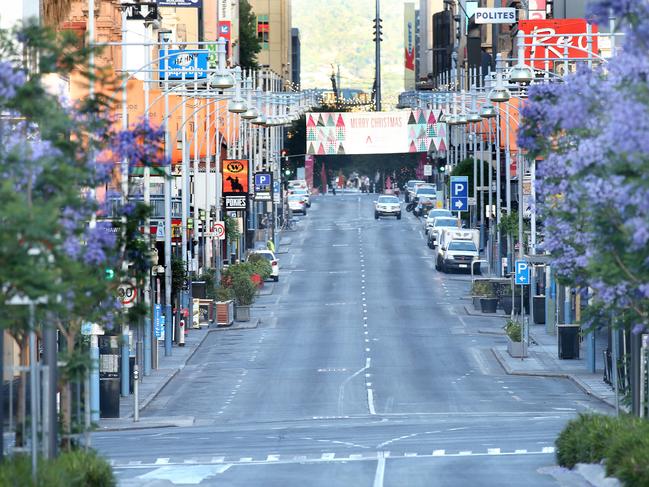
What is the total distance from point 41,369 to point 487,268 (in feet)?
254

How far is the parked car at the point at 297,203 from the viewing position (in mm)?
147750

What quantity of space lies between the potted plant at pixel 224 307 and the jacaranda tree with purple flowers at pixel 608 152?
48126 millimetres

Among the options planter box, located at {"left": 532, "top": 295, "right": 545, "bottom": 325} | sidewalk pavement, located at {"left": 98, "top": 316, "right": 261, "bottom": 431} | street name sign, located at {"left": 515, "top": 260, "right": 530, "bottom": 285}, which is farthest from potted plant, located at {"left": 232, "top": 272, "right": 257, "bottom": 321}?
street name sign, located at {"left": 515, "top": 260, "right": 530, "bottom": 285}

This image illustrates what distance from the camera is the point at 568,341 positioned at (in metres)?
60.8

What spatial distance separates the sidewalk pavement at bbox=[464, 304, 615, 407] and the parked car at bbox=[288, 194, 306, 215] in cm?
7683

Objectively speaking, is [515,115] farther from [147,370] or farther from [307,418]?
[307,418]

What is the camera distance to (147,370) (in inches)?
2271

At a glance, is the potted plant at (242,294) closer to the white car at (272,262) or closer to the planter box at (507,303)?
the planter box at (507,303)

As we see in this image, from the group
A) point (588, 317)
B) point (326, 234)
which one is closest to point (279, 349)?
point (588, 317)

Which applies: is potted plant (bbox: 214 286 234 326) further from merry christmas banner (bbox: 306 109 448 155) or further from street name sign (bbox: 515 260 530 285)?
merry christmas banner (bbox: 306 109 448 155)

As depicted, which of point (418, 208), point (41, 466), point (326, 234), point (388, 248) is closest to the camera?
point (41, 466)

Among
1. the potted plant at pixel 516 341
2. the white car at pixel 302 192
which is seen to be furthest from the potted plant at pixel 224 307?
the white car at pixel 302 192

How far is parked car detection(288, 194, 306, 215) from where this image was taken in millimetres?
147750

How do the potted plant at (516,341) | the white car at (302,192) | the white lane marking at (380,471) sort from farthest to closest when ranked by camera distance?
1. the white car at (302,192)
2. the potted plant at (516,341)
3. the white lane marking at (380,471)
